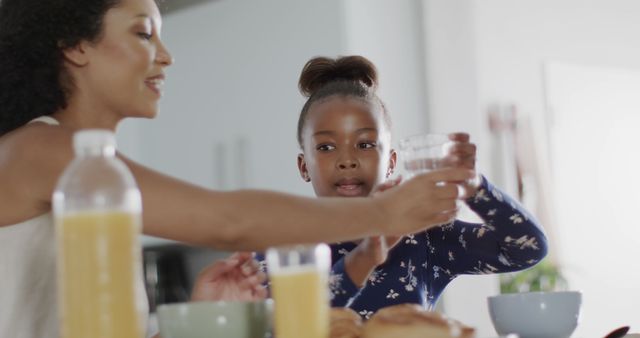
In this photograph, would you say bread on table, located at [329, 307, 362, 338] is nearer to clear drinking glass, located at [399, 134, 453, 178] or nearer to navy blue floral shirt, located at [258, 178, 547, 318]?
clear drinking glass, located at [399, 134, 453, 178]

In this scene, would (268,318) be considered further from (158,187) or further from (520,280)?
(520,280)

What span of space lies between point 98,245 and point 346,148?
1047 millimetres

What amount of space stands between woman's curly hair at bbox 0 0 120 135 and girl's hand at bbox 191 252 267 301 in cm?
42

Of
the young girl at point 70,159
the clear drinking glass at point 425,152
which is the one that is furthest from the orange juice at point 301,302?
the clear drinking glass at point 425,152

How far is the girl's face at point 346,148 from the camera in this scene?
6.02 feet

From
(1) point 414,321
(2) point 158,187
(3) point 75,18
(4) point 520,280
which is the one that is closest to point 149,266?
(4) point 520,280

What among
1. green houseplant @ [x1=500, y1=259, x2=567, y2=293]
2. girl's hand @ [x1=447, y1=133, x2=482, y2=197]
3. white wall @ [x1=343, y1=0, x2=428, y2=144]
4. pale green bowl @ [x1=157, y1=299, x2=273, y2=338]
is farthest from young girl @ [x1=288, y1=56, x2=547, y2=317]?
green houseplant @ [x1=500, y1=259, x2=567, y2=293]

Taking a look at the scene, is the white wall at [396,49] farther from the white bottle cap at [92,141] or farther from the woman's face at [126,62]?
the white bottle cap at [92,141]

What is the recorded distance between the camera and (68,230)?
0.85 m

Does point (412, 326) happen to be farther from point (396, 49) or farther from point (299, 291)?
point (396, 49)

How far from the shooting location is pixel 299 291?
86 cm

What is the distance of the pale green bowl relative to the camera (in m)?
1.01

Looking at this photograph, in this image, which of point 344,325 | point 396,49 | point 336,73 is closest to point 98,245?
Result: point 344,325

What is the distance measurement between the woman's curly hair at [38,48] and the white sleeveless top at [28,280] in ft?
0.75
